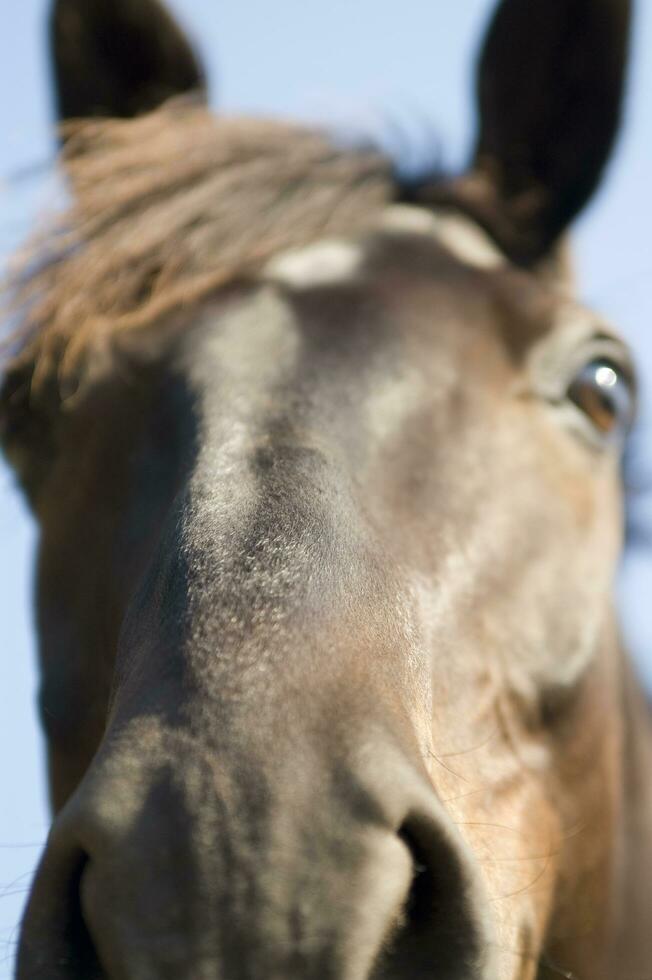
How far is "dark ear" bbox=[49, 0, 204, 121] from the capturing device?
2873 mm

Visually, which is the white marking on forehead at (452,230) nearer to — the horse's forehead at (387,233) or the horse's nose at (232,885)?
the horse's forehead at (387,233)

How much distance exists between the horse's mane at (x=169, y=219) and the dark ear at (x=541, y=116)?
382mm

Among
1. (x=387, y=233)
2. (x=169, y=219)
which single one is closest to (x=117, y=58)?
(x=169, y=219)

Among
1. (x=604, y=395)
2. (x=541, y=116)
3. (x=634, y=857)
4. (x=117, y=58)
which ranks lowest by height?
(x=634, y=857)

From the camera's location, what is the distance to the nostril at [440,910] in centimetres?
127

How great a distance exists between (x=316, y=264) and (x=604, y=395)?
728mm

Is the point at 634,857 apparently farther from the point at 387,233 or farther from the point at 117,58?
the point at 117,58

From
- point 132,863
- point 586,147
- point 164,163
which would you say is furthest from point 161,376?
point 586,147

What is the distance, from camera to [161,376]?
A: 208 centimetres

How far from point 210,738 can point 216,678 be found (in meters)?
0.08

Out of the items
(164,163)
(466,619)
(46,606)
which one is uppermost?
(164,163)

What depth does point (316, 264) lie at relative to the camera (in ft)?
7.71

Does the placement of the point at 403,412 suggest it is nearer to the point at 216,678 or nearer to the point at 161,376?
the point at 161,376

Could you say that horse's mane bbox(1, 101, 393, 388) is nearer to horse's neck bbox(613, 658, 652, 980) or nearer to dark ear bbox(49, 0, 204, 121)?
dark ear bbox(49, 0, 204, 121)
